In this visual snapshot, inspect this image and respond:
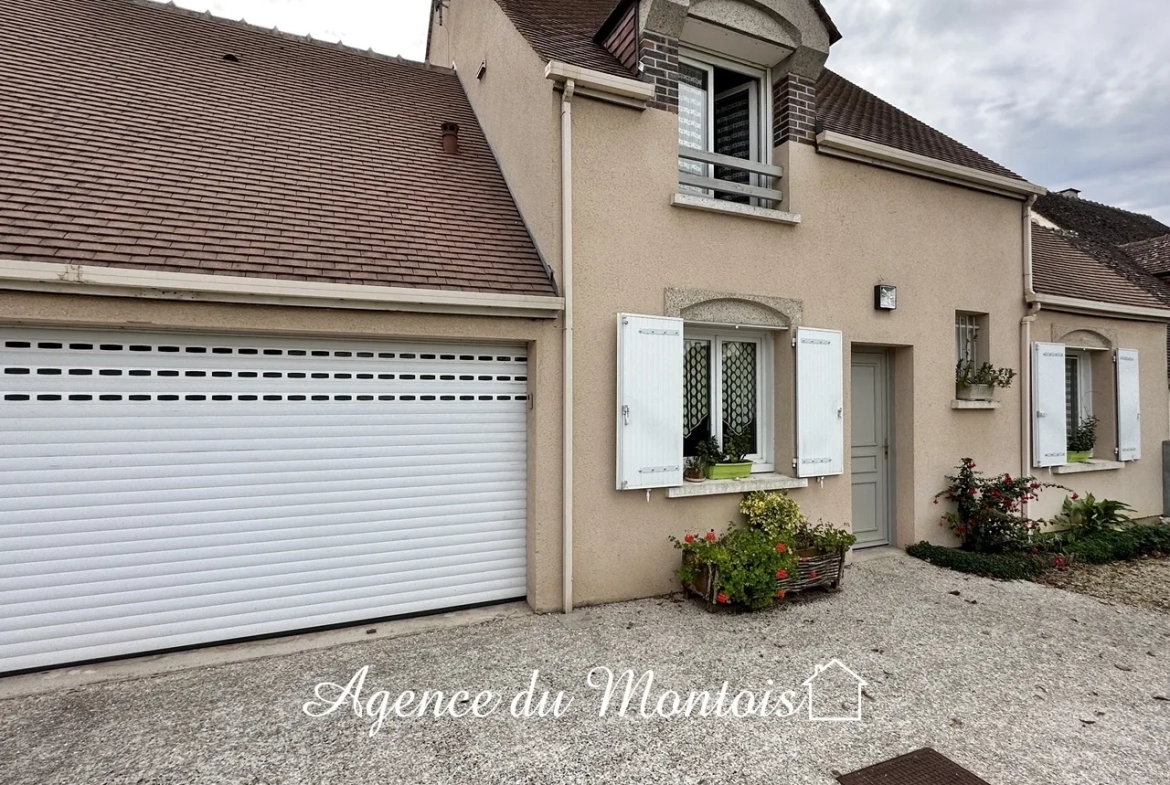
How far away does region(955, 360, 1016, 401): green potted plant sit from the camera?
704 cm

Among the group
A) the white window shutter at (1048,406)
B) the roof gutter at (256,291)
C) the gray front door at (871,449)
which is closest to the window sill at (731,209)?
the roof gutter at (256,291)

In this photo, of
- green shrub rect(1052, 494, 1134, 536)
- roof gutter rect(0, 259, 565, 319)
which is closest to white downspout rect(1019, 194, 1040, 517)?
green shrub rect(1052, 494, 1134, 536)

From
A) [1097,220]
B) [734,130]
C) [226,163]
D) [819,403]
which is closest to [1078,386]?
[819,403]

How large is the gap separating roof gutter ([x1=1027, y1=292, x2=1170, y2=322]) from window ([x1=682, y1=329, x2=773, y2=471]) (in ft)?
13.9

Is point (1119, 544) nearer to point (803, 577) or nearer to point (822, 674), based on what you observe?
point (803, 577)

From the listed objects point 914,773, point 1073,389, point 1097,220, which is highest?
point 1097,220

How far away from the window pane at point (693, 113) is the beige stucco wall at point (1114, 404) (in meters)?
5.37

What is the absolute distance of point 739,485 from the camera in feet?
18.5

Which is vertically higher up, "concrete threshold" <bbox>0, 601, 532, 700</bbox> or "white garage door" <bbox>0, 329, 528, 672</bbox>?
"white garage door" <bbox>0, 329, 528, 672</bbox>

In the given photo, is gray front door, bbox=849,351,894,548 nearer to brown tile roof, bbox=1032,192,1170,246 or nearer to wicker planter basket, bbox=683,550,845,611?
wicker planter basket, bbox=683,550,845,611

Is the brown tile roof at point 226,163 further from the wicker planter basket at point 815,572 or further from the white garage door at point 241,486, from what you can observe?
the wicker planter basket at point 815,572

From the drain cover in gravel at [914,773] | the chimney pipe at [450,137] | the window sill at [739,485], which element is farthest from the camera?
the chimney pipe at [450,137]

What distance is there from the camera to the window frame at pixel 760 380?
5934mm

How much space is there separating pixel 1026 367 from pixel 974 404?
117 centimetres
